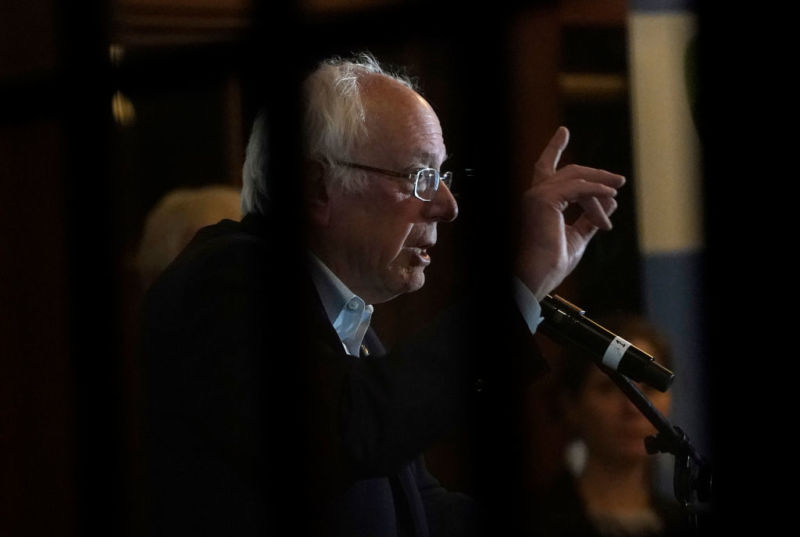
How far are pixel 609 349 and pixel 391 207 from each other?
0.95 feet

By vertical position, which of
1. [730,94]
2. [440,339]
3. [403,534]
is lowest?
[403,534]

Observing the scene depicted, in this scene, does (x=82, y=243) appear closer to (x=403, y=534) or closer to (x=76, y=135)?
(x=76, y=135)

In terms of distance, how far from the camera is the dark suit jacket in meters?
1.15

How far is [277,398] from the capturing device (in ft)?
4.33

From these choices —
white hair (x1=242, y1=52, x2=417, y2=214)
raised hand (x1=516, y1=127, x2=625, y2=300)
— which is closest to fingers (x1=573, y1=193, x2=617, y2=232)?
raised hand (x1=516, y1=127, x2=625, y2=300)

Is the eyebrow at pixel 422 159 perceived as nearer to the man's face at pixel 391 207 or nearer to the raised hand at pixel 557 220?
the man's face at pixel 391 207

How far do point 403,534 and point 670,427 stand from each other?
13.1 inches

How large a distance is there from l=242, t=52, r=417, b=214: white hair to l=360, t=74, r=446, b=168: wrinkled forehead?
1cm

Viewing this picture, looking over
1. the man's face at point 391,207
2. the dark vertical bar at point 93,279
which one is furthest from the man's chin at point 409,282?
the dark vertical bar at point 93,279

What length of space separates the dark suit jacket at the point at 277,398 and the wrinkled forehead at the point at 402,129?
0.14 m

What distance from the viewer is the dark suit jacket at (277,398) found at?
1153 millimetres

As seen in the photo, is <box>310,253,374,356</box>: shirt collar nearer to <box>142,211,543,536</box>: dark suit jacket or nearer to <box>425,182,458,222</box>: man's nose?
<box>142,211,543,536</box>: dark suit jacket

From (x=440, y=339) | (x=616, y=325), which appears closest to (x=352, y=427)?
(x=440, y=339)

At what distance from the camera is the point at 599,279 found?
1.22 meters
